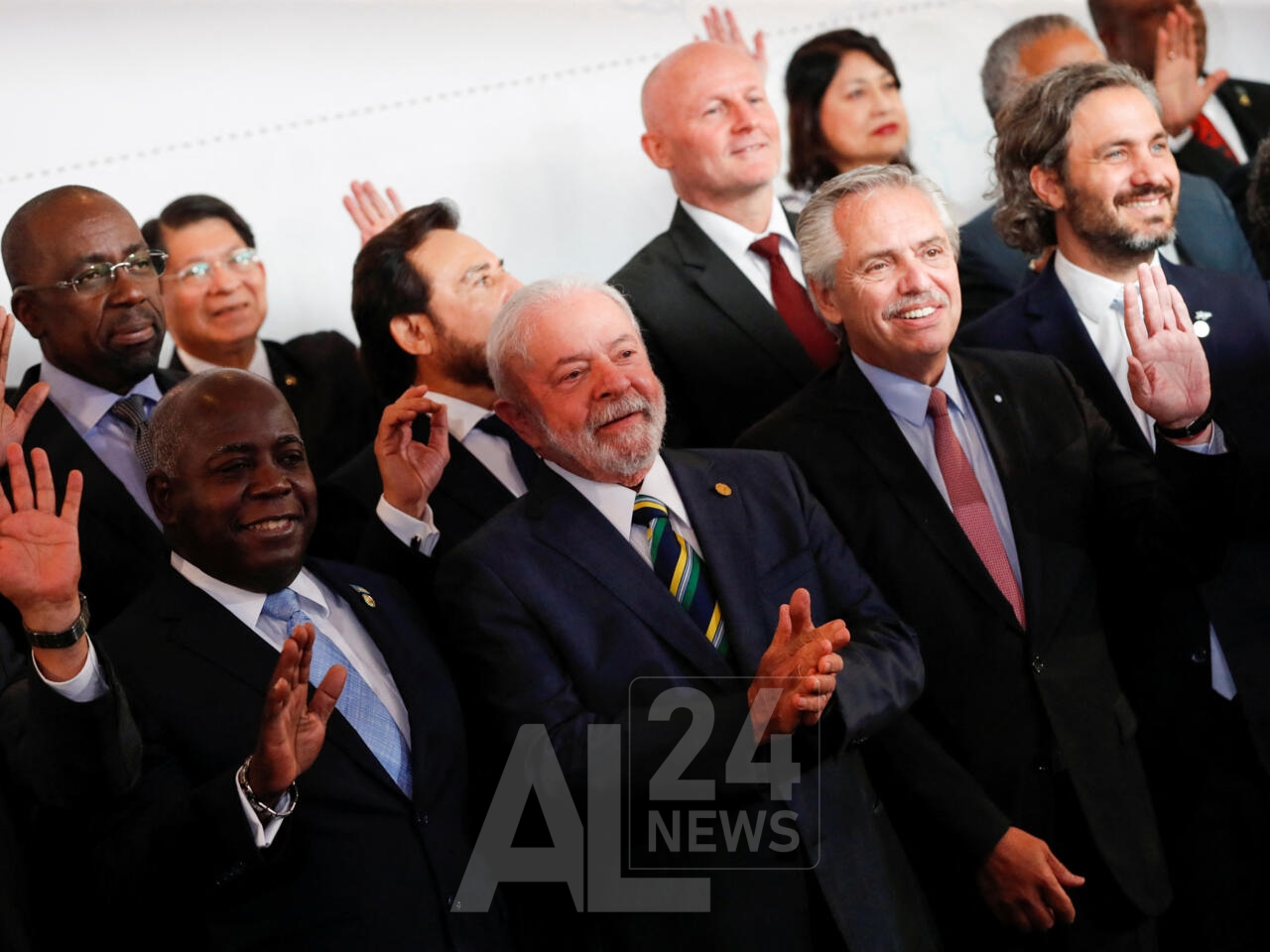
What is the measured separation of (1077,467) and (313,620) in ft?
4.92

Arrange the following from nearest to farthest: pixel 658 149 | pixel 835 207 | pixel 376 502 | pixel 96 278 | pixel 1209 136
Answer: pixel 96 278 → pixel 835 207 → pixel 376 502 → pixel 658 149 → pixel 1209 136

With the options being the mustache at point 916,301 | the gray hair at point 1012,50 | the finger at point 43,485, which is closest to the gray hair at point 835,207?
the mustache at point 916,301

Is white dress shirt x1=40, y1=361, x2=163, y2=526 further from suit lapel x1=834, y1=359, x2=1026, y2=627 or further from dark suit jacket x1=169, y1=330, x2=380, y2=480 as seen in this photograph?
suit lapel x1=834, y1=359, x2=1026, y2=627

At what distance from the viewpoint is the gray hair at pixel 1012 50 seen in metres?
4.94

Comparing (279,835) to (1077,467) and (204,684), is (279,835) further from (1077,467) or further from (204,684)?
(1077,467)

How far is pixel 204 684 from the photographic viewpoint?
2555 millimetres

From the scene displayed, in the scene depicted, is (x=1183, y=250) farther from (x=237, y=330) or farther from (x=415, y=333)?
(x=237, y=330)

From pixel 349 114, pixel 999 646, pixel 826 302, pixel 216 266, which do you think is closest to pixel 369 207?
pixel 349 114

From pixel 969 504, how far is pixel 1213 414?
0.67m

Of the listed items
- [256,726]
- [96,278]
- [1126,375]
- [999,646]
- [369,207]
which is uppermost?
[369,207]

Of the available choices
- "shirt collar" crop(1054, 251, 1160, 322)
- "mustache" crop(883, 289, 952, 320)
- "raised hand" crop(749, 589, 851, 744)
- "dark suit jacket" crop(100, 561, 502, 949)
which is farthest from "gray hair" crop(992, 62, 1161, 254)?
"dark suit jacket" crop(100, 561, 502, 949)

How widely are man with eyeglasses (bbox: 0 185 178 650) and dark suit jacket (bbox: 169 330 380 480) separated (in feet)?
2.46

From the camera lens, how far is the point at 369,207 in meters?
4.44

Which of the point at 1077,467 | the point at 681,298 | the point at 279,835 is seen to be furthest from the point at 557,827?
the point at 681,298
